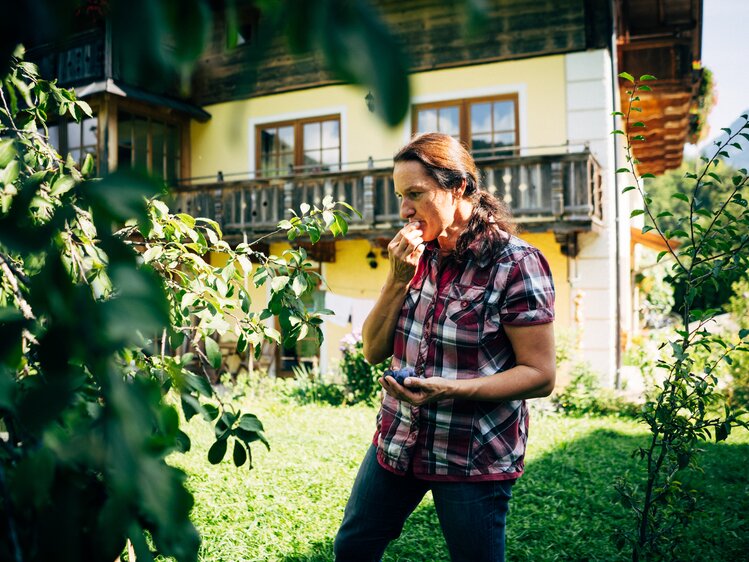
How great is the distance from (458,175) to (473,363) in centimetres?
62

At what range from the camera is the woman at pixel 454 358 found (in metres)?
1.94

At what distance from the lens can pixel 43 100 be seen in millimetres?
2549

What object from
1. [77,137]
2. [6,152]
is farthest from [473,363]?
[77,137]

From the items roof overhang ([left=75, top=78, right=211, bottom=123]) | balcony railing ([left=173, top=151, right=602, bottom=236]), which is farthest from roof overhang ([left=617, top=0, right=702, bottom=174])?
roof overhang ([left=75, top=78, right=211, bottom=123])

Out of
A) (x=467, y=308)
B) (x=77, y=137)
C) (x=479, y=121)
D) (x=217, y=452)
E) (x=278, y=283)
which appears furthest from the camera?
(x=77, y=137)

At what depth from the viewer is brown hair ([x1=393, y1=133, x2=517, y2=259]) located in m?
2.11

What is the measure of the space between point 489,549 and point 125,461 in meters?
1.63

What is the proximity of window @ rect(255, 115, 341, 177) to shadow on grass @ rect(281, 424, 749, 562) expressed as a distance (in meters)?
6.85

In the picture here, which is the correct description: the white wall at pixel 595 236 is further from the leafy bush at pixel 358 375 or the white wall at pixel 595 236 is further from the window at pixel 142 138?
the window at pixel 142 138

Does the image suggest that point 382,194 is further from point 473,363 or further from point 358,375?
point 473,363

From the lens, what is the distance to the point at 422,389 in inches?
75.2

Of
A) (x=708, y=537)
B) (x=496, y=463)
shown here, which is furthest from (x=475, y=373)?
(x=708, y=537)

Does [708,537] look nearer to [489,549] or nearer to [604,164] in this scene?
[489,549]

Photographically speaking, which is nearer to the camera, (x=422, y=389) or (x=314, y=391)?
(x=422, y=389)
